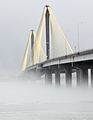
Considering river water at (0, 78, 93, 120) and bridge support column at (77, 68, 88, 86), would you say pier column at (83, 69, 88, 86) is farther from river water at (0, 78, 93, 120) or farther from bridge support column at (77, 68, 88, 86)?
river water at (0, 78, 93, 120)

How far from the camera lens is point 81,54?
76.6m

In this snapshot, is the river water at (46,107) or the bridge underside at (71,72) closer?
the river water at (46,107)

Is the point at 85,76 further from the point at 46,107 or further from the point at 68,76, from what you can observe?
the point at 46,107

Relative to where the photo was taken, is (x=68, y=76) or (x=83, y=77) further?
(x=68, y=76)

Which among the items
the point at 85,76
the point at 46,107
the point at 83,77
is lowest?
the point at 46,107

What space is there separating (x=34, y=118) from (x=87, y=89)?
1978 inches

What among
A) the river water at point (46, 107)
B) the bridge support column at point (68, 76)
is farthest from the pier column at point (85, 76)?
the bridge support column at point (68, 76)

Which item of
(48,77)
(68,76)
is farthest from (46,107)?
(48,77)

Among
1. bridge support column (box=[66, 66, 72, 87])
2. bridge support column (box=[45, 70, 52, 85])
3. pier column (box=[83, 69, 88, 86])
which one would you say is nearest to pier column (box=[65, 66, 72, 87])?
bridge support column (box=[66, 66, 72, 87])

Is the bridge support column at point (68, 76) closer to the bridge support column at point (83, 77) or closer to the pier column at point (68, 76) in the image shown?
the pier column at point (68, 76)

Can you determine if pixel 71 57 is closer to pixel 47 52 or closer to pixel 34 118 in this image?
pixel 47 52

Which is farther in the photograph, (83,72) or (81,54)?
(83,72)

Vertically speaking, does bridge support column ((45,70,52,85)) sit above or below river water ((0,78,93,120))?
above

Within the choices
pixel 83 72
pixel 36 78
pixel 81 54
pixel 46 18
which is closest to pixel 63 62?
pixel 83 72
